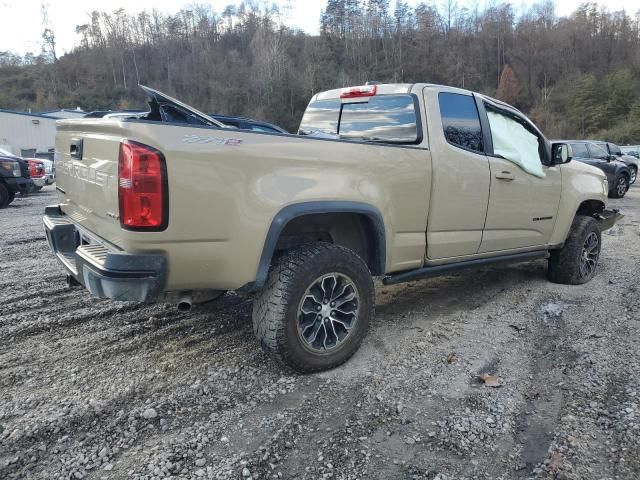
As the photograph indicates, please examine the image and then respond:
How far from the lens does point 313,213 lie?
117 inches

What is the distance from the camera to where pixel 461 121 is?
157 inches

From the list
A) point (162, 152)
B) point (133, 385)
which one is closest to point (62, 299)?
point (133, 385)

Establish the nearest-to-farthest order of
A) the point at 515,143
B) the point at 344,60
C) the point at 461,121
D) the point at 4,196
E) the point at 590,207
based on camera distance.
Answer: the point at 461,121 → the point at 515,143 → the point at 590,207 → the point at 4,196 → the point at 344,60

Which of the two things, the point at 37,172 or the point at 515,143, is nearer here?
the point at 515,143

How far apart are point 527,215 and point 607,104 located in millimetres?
59991

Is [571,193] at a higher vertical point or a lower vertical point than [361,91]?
lower

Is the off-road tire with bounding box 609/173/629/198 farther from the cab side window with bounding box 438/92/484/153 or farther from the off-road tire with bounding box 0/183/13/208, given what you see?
the off-road tire with bounding box 0/183/13/208

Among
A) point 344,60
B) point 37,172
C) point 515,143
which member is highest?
point 344,60

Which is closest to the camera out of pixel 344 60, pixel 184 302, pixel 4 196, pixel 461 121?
pixel 184 302

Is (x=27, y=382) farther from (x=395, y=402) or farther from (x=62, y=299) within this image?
(x=395, y=402)

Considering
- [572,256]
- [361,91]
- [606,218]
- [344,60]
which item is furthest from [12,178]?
[344,60]

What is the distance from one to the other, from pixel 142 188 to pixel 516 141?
347 cm

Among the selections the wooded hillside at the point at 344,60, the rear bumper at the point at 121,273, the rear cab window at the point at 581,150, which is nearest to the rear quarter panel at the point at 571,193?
the rear bumper at the point at 121,273

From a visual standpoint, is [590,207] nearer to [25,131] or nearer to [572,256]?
[572,256]
